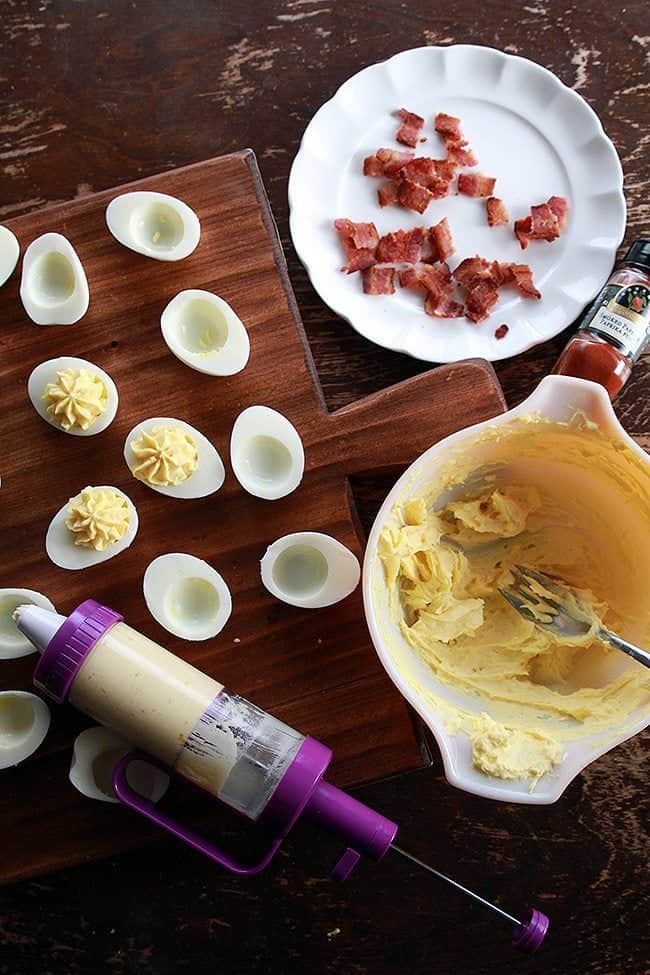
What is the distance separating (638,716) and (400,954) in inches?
19.4

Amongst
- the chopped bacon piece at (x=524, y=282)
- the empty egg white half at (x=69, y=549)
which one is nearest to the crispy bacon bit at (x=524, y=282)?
the chopped bacon piece at (x=524, y=282)

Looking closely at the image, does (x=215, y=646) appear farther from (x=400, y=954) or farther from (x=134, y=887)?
(x=400, y=954)

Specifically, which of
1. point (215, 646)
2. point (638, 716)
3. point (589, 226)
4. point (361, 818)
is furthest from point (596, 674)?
point (589, 226)

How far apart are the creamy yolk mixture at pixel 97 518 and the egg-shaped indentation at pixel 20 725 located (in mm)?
187

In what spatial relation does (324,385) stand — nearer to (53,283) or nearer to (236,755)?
(53,283)

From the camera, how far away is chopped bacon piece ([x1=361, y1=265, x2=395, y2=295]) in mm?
1142

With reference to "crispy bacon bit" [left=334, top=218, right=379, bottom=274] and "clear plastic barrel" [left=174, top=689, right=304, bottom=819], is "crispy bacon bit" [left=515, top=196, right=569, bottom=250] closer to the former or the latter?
"crispy bacon bit" [left=334, top=218, right=379, bottom=274]

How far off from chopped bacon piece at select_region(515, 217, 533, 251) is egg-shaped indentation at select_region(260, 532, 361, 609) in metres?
0.50

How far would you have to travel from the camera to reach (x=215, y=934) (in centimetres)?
112

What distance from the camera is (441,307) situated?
114 centimetres

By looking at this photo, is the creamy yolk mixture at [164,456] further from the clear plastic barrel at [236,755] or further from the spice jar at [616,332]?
the spice jar at [616,332]

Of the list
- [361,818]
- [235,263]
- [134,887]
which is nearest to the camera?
[361,818]

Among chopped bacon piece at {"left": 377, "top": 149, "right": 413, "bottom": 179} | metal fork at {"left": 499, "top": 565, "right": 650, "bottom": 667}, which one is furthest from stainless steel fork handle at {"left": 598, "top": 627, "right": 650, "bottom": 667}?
chopped bacon piece at {"left": 377, "top": 149, "right": 413, "bottom": 179}

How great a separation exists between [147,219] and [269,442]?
29 centimetres
